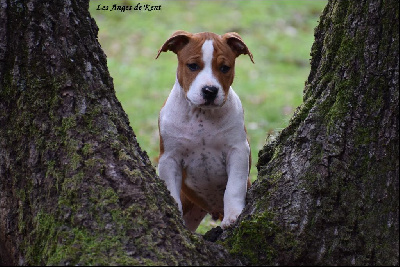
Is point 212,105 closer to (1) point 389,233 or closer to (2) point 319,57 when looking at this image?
(2) point 319,57

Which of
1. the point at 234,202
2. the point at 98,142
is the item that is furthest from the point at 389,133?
the point at 98,142

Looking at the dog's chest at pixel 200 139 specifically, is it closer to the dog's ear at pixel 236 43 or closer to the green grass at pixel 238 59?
the dog's ear at pixel 236 43

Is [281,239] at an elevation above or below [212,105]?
below

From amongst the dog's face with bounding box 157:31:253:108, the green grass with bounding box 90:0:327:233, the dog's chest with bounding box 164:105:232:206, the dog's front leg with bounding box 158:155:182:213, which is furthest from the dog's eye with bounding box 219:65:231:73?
the green grass with bounding box 90:0:327:233

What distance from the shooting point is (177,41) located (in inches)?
197

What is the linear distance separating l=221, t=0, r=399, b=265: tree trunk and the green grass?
4219 millimetres

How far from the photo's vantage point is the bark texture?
11.5 ft

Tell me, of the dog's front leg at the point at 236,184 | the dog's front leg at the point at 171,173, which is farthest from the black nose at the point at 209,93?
the dog's front leg at the point at 171,173

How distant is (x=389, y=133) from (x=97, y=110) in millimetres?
1693

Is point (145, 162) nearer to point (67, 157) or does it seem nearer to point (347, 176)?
point (67, 157)

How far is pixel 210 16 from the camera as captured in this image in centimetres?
1455

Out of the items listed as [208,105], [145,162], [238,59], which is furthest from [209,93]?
[238,59]

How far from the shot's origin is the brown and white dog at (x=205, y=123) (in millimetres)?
4730

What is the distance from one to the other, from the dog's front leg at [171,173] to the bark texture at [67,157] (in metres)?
0.89
